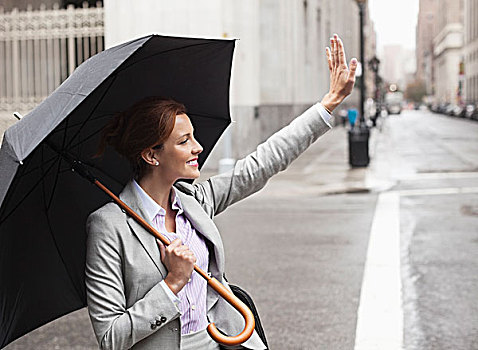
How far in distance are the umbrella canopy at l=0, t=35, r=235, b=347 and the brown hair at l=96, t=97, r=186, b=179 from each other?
16cm

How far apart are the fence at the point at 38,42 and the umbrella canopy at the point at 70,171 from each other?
1603 centimetres

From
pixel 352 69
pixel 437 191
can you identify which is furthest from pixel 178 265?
pixel 437 191

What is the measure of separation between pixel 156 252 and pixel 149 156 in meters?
0.33

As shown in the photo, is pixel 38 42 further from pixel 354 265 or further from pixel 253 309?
pixel 253 309

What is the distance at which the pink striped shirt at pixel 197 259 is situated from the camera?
8.98 feet

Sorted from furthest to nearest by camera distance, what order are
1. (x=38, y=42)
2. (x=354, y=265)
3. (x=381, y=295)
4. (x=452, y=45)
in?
1. (x=452, y=45)
2. (x=38, y=42)
3. (x=354, y=265)
4. (x=381, y=295)

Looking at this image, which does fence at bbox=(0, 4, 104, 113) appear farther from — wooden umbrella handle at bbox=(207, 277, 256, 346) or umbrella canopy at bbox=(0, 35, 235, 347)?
wooden umbrella handle at bbox=(207, 277, 256, 346)

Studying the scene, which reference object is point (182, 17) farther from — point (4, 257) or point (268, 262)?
point (4, 257)

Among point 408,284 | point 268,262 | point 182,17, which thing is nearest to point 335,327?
point 408,284

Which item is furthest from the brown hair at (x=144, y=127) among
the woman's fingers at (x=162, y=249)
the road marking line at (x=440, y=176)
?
the road marking line at (x=440, y=176)

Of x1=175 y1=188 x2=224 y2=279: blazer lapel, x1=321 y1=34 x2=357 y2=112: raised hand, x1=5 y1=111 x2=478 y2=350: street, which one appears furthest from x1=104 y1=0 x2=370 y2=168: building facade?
x1=175 y1=188 x2=224 y2=279: blazer lapel

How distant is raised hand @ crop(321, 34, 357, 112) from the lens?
312 centimetres

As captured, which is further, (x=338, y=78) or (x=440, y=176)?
(x=440, y=176)

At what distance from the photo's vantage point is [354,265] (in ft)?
28.2
